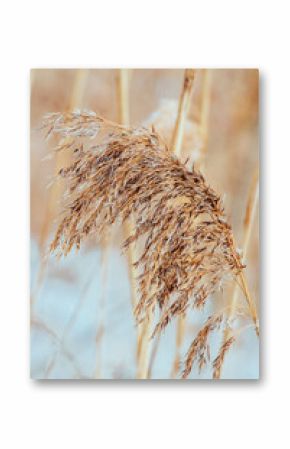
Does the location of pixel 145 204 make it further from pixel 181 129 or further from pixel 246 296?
pixel 246 296

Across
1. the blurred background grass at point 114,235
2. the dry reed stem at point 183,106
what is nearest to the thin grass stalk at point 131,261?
the blurred background grass at point 114,235

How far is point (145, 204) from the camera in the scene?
1426mm

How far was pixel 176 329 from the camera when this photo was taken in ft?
4.69

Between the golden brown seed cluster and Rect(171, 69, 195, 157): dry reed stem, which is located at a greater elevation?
Rect(171, 69, 195, 157): dry reed stem

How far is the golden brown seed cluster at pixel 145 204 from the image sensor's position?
4.67 ft

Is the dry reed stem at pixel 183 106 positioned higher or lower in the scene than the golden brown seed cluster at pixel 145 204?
higher

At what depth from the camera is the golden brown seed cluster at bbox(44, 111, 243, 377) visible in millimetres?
1425

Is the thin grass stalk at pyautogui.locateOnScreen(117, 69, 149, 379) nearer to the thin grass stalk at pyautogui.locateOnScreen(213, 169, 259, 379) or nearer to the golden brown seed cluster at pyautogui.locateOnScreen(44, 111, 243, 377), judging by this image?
the golden brown seed cluster at pyautogui.locateOnScreen(44, 111, 243, 377)

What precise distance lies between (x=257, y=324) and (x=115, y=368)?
1.19 feet

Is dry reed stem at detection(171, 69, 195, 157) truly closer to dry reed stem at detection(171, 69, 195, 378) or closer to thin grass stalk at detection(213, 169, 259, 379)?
dry reed stem at detection(171, 69, 195, 378)

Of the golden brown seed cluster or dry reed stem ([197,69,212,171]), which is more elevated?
dry reed stem ([197,69,212,171])

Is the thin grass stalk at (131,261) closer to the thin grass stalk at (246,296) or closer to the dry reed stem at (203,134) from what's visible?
the dry reed stem at (203,134)

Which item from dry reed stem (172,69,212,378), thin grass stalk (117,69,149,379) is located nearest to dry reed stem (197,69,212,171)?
dry reed stem (172,69,212,378)
